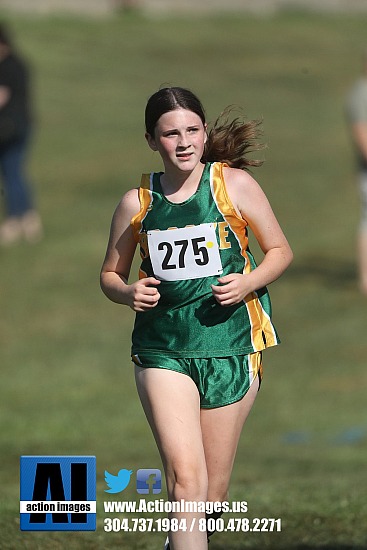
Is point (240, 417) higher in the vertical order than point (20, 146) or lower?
lower

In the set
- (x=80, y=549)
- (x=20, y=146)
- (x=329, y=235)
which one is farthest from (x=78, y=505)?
(x=329, y=235)

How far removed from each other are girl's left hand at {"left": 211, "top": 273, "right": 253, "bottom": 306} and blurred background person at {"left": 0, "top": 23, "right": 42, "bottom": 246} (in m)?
11.9

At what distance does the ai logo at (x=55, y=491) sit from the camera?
6.02m

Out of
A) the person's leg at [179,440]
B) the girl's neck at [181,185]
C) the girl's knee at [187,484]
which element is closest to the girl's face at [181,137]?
the girl's neck at [181,185]

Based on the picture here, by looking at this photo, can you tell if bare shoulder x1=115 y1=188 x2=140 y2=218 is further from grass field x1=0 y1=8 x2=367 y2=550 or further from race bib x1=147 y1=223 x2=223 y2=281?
grass field x1=0 y1=8 x2=367 y2=550

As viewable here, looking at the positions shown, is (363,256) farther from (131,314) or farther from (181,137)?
(181,137)

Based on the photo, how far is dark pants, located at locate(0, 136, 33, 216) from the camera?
17641 mm

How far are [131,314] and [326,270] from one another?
2.91 meters

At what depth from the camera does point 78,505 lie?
241 inches

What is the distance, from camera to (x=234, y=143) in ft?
19.1

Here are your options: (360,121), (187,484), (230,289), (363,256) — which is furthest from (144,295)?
(363,256)

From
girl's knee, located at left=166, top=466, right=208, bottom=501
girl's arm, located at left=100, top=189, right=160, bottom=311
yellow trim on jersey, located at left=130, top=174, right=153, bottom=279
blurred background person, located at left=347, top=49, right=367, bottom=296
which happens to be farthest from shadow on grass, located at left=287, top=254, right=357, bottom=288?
girl's knee, located at left=166, top=466, right=208, bottom=501

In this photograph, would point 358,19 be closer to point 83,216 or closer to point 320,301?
point 83,216

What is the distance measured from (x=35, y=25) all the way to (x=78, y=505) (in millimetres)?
33998
